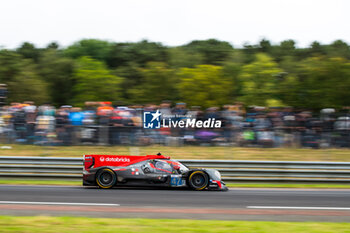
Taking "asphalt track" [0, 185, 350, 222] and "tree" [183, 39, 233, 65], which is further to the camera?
"tree" [183, 39, 233, 65]

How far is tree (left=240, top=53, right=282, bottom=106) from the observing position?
40.0m

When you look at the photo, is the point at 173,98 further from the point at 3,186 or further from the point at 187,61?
the point at 3,186

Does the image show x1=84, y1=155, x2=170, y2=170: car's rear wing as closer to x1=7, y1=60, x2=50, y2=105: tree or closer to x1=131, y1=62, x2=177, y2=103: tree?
x1=131, y1=62, x2=177, y2=103: tree

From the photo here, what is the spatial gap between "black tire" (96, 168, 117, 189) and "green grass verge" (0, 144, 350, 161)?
2.76 metres

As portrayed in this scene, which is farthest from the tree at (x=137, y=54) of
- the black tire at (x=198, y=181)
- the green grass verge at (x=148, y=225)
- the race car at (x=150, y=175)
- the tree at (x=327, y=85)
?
the green grass verge at (x=148, y=225)

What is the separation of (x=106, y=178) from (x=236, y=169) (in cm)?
416

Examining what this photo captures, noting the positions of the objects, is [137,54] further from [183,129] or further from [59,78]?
[183,129]

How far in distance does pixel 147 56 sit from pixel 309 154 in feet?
193

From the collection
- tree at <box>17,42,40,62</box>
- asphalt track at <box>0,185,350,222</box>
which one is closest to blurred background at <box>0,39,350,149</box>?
tree at <box>17,42,40,62</box>

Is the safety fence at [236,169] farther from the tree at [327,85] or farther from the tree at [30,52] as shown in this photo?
the tree at [30,52]

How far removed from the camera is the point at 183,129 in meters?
14.6

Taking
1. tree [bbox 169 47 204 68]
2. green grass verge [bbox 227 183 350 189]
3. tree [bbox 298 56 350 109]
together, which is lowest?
green grass verge [bbox 227 183 350 189]

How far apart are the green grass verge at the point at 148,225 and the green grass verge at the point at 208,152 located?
23.2 ft

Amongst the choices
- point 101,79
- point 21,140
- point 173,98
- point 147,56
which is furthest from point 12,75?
point 21,140
